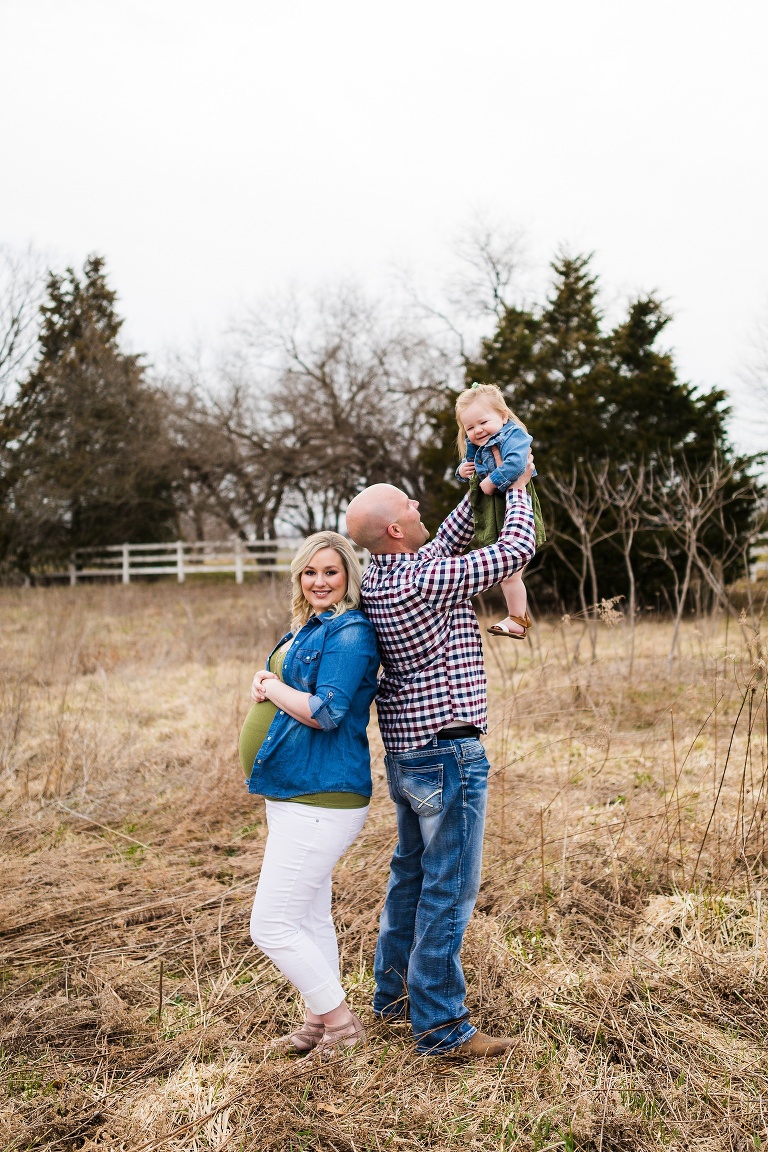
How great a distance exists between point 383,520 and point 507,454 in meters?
0.40

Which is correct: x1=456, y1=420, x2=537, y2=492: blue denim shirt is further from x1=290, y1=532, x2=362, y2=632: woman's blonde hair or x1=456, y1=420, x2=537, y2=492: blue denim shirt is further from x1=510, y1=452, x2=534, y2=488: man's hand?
x1=290, y1=532, x2=362, y2=632: woman's blonde hair

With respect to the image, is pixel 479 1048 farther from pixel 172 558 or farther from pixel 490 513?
pixel 172 558

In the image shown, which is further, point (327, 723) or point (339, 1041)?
point (339, 1041)

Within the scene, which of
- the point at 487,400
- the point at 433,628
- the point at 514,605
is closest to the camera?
the point at 433,628

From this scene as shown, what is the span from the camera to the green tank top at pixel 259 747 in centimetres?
248

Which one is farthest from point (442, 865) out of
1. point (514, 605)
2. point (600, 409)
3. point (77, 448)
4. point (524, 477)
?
point (77, 448)

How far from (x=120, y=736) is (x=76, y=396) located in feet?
59.8

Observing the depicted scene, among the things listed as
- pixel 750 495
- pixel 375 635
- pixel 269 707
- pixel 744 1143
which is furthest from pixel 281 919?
pixel 750 495

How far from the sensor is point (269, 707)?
2564mm

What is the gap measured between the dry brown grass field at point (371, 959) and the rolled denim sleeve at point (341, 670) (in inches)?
41.1

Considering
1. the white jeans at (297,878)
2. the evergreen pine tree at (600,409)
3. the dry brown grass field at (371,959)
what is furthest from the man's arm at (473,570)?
the evergreen pine tree at (600,409)

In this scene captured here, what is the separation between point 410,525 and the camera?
2623 millimetres

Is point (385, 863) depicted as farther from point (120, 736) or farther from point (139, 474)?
point (139, 474)

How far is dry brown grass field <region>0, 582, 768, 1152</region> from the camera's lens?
240 centimetres
